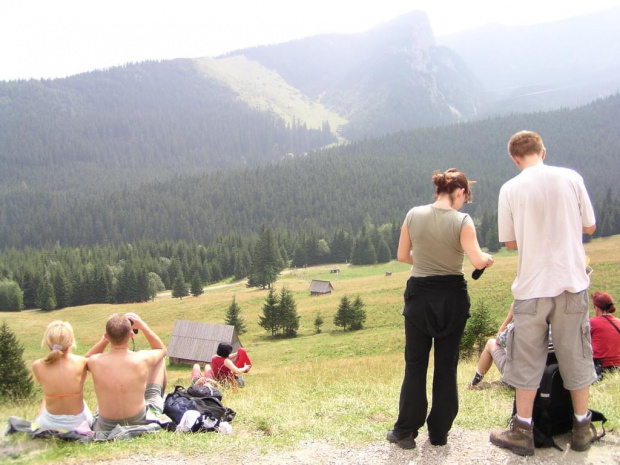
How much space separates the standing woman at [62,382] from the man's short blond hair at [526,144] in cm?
640

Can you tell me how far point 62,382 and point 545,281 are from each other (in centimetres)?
659

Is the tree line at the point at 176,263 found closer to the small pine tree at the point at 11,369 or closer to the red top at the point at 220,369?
the small pine tree at the point at 11,369

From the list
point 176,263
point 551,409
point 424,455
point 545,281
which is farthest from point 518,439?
point 176,263

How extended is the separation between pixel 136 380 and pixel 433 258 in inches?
178

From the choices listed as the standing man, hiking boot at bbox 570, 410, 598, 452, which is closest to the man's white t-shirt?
the standing man

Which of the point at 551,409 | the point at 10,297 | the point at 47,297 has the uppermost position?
the point at 551,409

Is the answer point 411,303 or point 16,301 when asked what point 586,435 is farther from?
point 16,301

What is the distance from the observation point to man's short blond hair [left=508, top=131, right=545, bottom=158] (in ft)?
18.6

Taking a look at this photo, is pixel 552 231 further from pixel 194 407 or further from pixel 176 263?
pixel 176 263

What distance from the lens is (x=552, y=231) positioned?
5434 mm

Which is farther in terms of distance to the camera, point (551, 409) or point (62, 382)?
point (62, 382)

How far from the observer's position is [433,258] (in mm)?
5824

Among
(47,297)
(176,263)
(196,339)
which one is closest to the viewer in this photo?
(196,339)

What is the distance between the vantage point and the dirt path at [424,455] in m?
5.66
